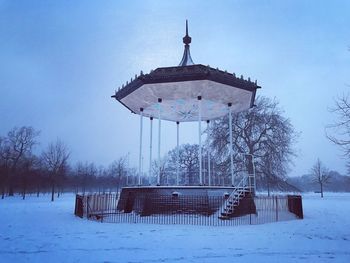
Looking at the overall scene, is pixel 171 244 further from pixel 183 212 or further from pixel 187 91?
pixel 187 91

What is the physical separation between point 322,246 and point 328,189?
171 metres

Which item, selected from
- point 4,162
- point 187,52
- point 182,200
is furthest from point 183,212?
point 4,162

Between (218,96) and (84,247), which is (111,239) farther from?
(218,96)

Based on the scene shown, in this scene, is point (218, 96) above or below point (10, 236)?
above

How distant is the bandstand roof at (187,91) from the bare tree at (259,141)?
9837 mm

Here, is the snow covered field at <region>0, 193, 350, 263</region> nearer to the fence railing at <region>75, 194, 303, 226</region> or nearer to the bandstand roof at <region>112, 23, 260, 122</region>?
the fence railing at <region>75, 194, 303, 226</region>

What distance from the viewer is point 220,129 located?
33.3 meters

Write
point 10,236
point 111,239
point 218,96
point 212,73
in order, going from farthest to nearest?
point 218,96 < point 212,73 < point 10,236 < point 111,239

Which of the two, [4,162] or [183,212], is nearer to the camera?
[183,212]

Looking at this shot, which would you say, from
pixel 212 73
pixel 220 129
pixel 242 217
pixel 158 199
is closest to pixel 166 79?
pixel 212 73

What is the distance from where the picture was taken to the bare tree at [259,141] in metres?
30.3

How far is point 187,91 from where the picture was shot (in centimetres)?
1856

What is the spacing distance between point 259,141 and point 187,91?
53.8ft

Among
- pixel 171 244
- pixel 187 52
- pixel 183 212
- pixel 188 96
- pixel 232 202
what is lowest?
pixel 171 244
